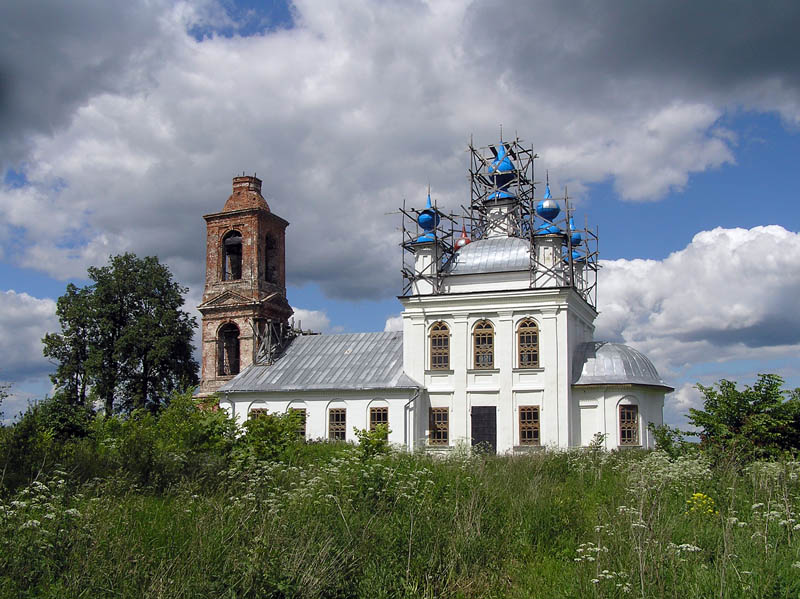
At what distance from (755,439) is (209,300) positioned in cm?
2464

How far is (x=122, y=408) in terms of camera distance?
1329 inches

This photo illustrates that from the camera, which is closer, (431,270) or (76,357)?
(431,270)

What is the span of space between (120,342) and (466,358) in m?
16.1

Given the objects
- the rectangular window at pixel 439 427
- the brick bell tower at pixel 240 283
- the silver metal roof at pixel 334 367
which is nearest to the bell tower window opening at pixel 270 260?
the brick bell tower at pixel 240 283

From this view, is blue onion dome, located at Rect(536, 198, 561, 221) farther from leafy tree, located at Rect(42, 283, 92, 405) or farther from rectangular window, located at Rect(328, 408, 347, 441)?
leafy tree, located at Rect(42, 283, 92, 405)

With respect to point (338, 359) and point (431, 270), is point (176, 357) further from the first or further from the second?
point (431, 270)

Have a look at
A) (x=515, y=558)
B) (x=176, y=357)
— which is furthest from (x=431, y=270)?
(x=515, y=558)

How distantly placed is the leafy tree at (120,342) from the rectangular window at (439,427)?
13.1m

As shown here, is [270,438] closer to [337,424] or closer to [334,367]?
[337,424]

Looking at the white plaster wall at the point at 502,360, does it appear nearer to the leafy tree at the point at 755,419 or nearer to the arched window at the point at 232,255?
the arched window at the point at 232,255

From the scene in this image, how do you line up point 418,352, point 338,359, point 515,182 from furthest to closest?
point 515,182 → point 338,359 → point 418,352

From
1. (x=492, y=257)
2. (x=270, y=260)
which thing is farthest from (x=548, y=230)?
(x=270, y=260)

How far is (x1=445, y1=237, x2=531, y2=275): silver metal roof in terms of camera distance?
89.7 ft

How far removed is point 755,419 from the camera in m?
12.7
